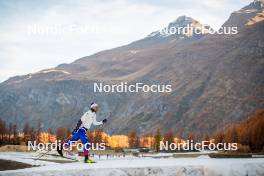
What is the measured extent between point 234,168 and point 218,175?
0.98m

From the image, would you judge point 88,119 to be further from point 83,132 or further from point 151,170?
point 151,170

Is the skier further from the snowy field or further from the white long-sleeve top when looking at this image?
the snowy field

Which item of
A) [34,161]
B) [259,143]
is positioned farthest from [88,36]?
[34,161]

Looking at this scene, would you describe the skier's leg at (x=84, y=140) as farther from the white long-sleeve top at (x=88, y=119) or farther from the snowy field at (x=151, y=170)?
the snowy field at (x=151, y=170)

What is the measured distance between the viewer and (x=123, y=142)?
7559 inches

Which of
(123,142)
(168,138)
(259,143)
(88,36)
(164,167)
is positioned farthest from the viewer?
(123,142)

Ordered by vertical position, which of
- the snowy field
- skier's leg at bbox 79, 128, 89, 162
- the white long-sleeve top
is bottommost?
the snowy field

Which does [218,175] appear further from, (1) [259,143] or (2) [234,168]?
(1) [259,143]

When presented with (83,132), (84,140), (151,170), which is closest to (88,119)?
(83,132)

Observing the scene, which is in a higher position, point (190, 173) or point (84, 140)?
point (84, 140)

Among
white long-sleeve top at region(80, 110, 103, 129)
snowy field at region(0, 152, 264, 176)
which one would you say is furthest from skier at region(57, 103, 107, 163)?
snowy field at region(0, 152, 264, 176)

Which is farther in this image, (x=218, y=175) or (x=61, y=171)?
(x=218, y=175)

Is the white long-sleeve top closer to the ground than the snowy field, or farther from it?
farther from it

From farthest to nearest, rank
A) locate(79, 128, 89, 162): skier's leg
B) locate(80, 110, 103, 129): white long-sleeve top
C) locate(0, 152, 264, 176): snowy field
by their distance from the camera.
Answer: locate(80, 110, 103, 129): white long-sleeve top, locate(79, 128, 89, 162): skier's leg, locate(0, 152, 264, 176): snowy field
